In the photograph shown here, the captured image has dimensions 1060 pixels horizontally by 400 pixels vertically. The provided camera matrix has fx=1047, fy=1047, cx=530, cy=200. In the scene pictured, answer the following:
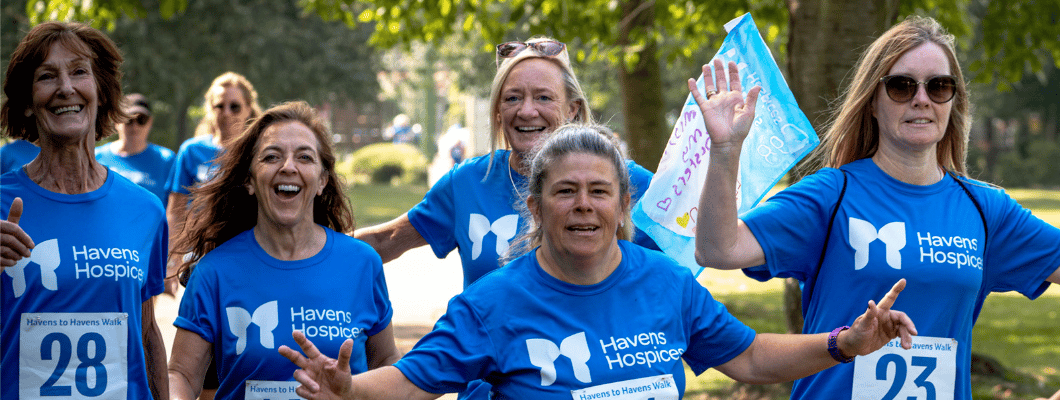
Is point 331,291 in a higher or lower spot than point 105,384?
higher

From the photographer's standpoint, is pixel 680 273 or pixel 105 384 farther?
pixel 105 384

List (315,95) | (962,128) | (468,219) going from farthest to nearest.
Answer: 1. (315,95)
2. (468,219)
3. (962,128)

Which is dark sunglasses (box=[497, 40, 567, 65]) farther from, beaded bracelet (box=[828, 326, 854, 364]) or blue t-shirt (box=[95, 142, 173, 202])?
blue t-shirt (box=[95, 142, 173, 202])

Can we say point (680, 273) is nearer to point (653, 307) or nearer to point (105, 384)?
point (653, 307)

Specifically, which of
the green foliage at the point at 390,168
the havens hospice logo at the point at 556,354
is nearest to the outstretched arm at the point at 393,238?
the havens hospice logo at the point at 556,354

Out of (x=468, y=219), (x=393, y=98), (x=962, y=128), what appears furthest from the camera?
(x=393, y=98)

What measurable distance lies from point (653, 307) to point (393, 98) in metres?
74.5

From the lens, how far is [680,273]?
306 cm

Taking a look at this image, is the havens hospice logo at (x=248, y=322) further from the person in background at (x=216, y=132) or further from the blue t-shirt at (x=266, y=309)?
the person in background at (x=216, y=132)

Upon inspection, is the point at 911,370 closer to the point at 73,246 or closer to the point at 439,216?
the point at 439,216

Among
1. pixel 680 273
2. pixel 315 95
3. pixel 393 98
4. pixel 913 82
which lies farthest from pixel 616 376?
pixel 393 98

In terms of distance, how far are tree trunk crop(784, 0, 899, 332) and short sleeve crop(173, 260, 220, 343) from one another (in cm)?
427

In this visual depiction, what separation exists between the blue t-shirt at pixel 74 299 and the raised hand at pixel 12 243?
267 millimetres

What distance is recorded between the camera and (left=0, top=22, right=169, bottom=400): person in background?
3344 millimetres
